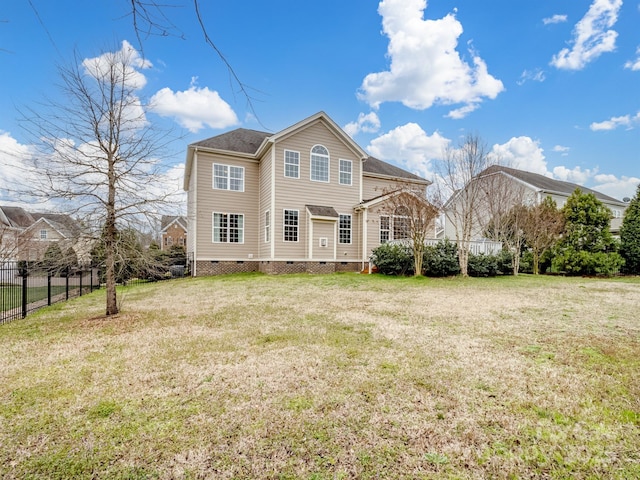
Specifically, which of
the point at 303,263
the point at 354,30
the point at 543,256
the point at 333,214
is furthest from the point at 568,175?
the point at 354,30

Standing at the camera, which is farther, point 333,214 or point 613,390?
point 333,214

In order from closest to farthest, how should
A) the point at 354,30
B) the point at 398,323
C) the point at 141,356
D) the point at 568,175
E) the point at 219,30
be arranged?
the point at 219,30, the point at 141,356, the point at 398,323, the point at 354,30, the point at 568,175

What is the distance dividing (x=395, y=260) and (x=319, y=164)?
676cm

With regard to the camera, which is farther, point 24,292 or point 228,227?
point 228,227

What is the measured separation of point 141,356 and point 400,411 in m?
3.63

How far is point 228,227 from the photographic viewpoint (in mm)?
17688

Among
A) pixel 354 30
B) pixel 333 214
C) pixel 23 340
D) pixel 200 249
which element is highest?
pixel 354 30

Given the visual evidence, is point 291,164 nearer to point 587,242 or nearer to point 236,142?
point 236,142

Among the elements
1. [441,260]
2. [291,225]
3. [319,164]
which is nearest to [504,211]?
[441,260]

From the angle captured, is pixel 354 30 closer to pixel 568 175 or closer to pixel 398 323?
pixel 398 323

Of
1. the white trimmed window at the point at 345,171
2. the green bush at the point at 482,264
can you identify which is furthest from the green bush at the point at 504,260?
the white trimmed window at the point at 345,171

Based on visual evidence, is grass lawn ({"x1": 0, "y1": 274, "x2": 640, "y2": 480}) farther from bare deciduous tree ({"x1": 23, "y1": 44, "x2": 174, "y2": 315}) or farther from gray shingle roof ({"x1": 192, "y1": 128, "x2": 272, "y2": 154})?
gray shingle roof ({"x1": 192, "y1": 128, "x2": 272, "y2": 154})

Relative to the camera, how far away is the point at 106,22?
2.51m

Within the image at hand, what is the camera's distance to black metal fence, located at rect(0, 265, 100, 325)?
7453 mm
